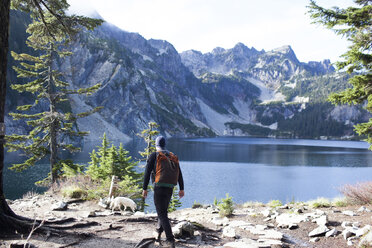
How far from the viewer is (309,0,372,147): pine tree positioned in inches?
381

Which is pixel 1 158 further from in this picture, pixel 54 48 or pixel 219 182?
pixel 219 182

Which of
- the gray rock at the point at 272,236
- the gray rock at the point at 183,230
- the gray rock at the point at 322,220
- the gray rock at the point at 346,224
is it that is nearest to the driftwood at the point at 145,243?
the gray rock at the point at 183,230

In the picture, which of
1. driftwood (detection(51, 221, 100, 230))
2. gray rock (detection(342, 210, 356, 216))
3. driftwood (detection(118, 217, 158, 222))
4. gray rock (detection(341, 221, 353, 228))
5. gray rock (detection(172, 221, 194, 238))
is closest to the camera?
driftwood (detection(51, 221, 100, 230))

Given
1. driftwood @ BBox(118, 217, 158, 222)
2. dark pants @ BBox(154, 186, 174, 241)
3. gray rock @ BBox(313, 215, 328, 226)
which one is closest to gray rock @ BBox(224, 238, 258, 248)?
dark pants @ BBox(154, 186, 174, 241)

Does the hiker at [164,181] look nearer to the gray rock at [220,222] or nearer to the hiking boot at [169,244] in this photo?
the hiking boot at [169,244]

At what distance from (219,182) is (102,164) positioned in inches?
1327

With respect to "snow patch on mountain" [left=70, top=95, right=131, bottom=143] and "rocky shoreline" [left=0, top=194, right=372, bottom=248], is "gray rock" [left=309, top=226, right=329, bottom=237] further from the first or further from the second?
"snow patch on mountain" [left=70, top=95, right=131, bottom=143]

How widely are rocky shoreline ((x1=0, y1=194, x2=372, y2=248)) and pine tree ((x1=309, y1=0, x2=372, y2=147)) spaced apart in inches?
156

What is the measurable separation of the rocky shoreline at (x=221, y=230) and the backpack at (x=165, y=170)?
1409 mm

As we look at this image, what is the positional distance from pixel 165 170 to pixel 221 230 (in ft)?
11.8

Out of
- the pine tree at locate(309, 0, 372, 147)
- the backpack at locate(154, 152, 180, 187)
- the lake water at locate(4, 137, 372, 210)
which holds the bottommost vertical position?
the lake water at locate(4, 137, 372, 210)

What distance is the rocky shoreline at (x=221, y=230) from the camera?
6242 mm

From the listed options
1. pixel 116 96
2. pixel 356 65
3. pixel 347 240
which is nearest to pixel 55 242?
pixel 347 240

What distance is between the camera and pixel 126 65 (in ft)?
642
